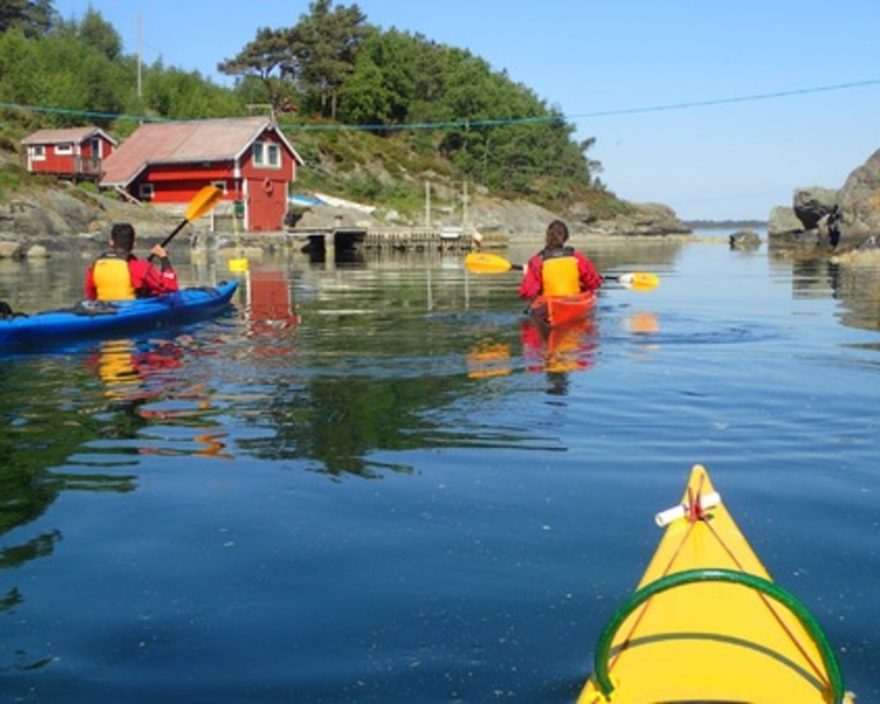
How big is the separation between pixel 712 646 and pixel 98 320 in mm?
9904

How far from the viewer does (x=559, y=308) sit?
1225cm

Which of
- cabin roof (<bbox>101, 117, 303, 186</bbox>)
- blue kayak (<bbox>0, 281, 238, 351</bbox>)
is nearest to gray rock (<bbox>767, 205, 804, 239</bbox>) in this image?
cabin roof (<bbox>101, 117, 303, 186</bbox>)

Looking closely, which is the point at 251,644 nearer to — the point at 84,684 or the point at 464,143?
the point at 84,684

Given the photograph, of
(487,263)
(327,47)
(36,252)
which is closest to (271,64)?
(327,47)

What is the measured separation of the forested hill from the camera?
198 ft

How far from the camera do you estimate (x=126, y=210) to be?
43.5m

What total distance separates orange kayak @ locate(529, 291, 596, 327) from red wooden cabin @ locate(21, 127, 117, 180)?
41.4 meters

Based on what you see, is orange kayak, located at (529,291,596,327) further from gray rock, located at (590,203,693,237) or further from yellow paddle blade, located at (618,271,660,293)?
gray rock, located at (590,203,693,237)

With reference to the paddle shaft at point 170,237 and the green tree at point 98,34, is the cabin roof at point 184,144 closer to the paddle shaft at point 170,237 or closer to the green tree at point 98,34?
the paddle shaft at point 170,237

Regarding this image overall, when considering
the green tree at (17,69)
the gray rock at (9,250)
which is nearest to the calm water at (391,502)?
the gray rock at (9,250)

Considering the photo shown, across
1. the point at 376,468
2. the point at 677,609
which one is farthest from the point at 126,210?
the point at 677,609

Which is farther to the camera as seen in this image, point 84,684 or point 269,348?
point 269,348

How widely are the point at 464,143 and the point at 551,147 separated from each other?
35.0 feet

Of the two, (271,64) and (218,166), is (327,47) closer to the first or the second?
(271,64)
